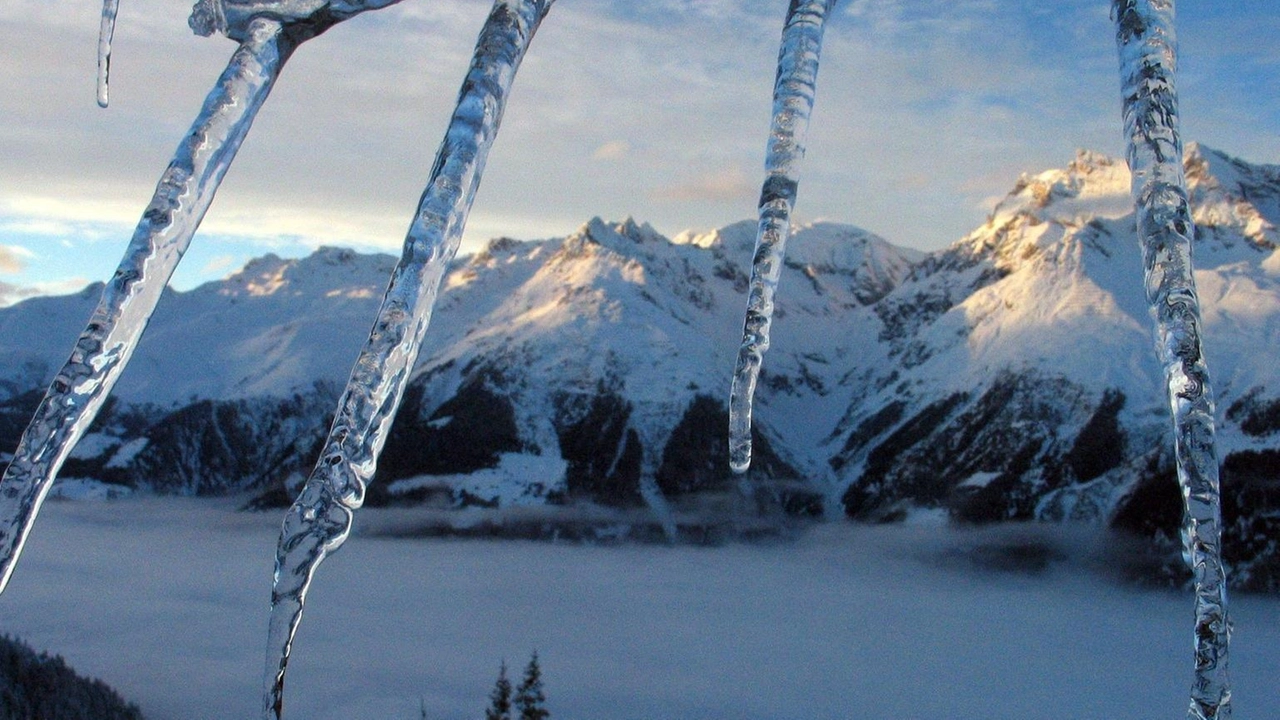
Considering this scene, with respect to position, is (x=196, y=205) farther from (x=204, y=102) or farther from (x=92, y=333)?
(x=92, y=333)

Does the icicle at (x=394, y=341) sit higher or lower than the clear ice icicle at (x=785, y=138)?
lower

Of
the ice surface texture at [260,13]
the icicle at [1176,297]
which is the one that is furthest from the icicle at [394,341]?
the icicle at [1176,297]

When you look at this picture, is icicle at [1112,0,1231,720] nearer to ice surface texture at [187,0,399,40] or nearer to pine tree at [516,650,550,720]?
ice surface texture at [187,0,399,40]

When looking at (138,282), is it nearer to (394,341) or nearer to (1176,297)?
(394,341)

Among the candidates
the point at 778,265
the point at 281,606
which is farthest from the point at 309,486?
the point at 778,265

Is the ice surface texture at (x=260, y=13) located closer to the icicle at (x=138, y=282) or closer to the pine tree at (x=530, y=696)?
the icicle at (x=138, y=282)
